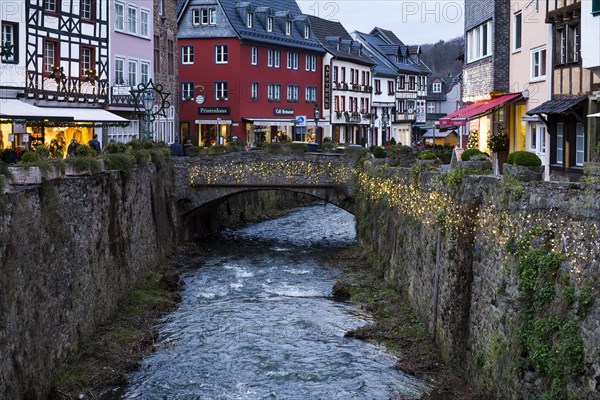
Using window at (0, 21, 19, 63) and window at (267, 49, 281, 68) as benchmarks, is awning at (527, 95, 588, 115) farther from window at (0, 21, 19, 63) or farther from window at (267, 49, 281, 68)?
window at (267, 49, 281, 68)

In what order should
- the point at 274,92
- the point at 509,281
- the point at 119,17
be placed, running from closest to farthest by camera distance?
the point at 509,281, the point at 119,17, the point at 274,92

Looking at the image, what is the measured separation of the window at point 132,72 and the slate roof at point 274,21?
17.0m

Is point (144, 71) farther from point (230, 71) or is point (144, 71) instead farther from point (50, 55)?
point (230, 71)

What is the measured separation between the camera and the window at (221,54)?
228 ft

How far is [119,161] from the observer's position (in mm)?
30172

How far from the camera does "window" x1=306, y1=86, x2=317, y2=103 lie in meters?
80.3

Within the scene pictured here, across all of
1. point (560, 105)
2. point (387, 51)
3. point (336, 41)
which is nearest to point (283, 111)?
point (336, 41)

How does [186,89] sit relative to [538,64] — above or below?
above

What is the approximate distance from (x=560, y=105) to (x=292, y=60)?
4859 cm

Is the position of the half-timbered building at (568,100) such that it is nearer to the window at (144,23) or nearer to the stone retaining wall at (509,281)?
the stone retaining wall at (509,281)

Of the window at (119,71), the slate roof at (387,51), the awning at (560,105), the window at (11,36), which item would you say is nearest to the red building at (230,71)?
the window at (119,71)

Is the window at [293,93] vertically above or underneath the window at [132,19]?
underneath

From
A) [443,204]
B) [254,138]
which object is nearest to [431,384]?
[443,204]

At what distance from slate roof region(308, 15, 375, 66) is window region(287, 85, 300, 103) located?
6.39 metres
